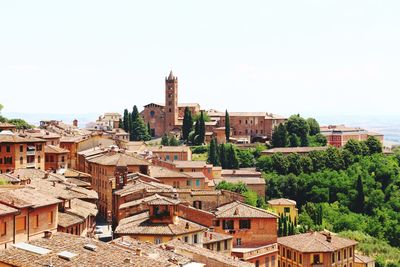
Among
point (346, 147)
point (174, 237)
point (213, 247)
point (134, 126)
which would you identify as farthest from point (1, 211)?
point (134, 126)

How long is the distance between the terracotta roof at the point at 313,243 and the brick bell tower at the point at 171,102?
78.3 metres

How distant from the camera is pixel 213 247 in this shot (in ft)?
136

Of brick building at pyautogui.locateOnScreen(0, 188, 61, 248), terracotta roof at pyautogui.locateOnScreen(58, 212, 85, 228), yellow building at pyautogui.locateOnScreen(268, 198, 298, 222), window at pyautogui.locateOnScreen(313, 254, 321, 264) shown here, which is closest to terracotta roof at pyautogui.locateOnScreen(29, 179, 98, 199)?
terracotta roof at pyautogui.locateOnScreen(58, 212, 85, 228)

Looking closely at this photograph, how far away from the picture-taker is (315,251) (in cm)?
5531

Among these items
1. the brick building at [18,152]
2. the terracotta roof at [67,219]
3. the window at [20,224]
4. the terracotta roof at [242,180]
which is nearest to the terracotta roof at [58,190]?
the terracotta roof at [67,219]

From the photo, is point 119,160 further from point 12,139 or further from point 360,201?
point 360,201

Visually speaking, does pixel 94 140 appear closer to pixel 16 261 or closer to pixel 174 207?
pixel 174 207

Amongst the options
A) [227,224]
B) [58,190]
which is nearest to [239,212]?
[227,224]

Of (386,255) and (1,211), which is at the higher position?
(1,211)

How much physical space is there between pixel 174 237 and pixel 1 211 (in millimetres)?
13431

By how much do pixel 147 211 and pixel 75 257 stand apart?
22.9 metres

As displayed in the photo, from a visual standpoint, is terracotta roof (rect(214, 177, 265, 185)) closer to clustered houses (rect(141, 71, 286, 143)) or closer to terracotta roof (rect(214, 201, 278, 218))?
terracotta roof (rect(214, 201, 278, 218))

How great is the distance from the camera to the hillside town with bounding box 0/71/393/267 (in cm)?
2627

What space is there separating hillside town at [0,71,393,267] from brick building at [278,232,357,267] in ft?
0.30
